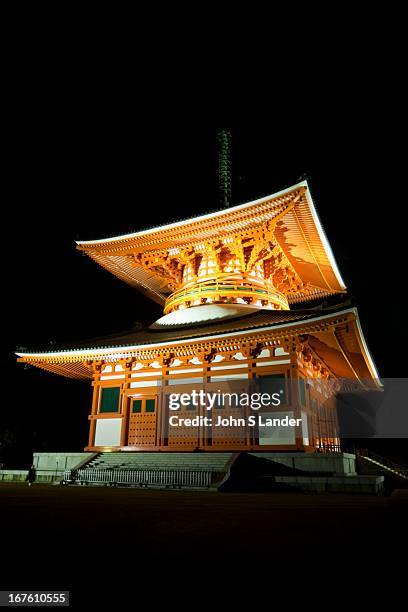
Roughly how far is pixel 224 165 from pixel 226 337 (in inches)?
553

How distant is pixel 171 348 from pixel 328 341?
6.23 meters

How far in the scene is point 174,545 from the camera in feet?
12.0

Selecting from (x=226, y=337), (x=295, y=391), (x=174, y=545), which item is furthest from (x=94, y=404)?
(x=174, y=545)

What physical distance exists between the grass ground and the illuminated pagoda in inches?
343

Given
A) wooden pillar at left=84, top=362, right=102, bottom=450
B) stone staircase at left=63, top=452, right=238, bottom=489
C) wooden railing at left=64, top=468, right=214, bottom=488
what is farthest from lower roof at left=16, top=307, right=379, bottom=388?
wooden railing at left=64, top=468, right=214, bottom=488

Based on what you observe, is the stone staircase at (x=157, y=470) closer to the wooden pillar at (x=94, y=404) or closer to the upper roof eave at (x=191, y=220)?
the wooden pillar at (x=94, y=404)

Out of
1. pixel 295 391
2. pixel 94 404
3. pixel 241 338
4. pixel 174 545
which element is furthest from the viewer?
pixel 94 404

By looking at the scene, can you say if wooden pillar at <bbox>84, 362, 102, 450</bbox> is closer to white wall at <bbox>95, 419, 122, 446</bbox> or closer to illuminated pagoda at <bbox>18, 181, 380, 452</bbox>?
illuminated pagoda at <bbox>18, 181, 380, 452</bbox>

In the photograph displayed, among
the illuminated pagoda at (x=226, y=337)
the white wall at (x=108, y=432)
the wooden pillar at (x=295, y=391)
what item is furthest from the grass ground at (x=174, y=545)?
the white wall at (x=108, y=432)

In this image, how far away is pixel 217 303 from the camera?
19.5m

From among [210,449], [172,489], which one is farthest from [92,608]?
[210,449]

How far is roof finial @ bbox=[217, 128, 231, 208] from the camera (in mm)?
Result: 24312

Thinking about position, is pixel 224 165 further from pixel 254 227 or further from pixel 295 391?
pixel 295 391

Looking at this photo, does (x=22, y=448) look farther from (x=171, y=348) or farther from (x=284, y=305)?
(x=284, y=305)
